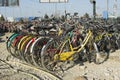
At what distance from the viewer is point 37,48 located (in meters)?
8.27

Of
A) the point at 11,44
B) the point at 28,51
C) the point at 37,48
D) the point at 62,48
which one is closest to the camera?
the point at 62,48

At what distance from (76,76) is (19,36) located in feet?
9.36

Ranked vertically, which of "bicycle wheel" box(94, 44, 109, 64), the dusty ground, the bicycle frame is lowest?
the dusty ground

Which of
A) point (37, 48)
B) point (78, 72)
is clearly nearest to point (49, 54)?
point (37, 48)

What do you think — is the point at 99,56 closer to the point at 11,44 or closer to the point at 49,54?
the point at 49,54

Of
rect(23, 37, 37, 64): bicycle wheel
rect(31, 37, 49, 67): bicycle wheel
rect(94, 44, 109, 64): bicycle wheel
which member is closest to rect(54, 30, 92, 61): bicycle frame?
rect(94, 44, 109, 64): bicycle wheel

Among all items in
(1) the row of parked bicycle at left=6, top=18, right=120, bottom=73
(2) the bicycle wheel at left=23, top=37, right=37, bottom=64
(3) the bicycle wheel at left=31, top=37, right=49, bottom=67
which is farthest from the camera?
(2) the bicycle wheel at left=23, top=37, right=37, bottom=64

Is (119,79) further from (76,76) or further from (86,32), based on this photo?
(86,32)

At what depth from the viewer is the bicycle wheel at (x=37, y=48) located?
813cm

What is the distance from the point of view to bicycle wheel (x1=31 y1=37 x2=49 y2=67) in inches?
320

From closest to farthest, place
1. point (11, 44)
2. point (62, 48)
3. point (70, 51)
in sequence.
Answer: point (62, 48)
point (70, 51)
point (11, 44)

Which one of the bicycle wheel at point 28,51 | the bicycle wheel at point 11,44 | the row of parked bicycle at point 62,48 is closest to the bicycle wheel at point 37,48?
the row of parked bicycle at point 62,48

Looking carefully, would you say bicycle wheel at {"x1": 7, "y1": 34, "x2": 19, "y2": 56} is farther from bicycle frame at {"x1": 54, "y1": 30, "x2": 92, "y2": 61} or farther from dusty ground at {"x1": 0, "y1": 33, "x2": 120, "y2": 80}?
bicycle frame at {"x1": 54, "y1": 30, "x2": 92, "y2": 61}

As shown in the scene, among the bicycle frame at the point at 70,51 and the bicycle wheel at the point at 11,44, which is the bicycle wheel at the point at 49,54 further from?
the bicycle wheel at the point at 11,44
